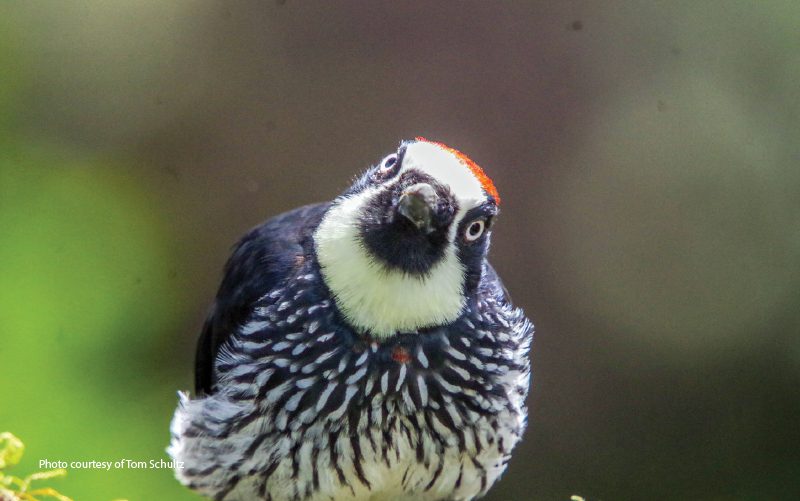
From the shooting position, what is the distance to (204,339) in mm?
4098

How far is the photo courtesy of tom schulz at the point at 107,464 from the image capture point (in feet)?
15.0

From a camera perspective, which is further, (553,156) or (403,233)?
(553,156)

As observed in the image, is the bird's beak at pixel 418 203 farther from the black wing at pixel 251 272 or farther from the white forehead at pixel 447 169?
the black wing at pixel 251 272

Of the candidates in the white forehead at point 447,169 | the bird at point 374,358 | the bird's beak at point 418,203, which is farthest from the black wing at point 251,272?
the bird's beak at point 418,203

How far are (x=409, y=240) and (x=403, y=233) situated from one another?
3cm

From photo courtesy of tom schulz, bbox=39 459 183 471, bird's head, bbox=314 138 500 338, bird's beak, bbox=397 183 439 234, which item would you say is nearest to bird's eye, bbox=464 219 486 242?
bird's head, bbox=314 138 500 338

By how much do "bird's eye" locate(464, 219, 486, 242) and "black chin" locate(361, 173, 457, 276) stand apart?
107 millimetres

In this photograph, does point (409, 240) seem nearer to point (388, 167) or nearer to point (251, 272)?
point (388, 167)

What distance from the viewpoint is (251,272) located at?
374 cm

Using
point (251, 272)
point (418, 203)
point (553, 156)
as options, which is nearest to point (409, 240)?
point (418, 203)

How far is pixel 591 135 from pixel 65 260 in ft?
10.9

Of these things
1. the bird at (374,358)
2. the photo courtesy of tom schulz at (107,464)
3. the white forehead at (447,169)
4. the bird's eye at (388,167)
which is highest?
the photo courtesy of tom schulz at (107,464)

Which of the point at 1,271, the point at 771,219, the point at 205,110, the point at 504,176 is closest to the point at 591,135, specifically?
the point at 504,176

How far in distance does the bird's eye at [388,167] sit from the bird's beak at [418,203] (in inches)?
8.9
